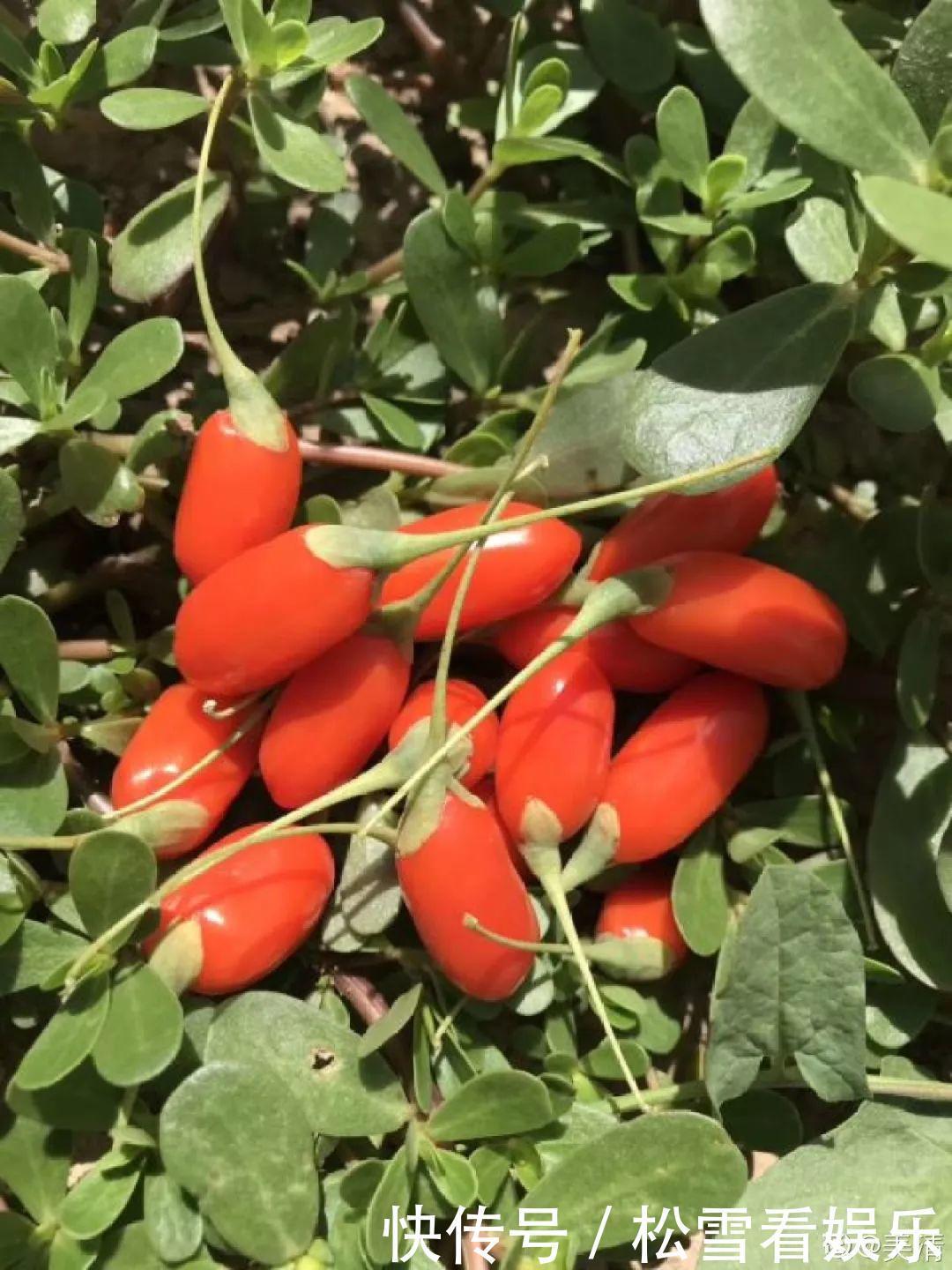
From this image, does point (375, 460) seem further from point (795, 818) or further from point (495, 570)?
point (795, 818)

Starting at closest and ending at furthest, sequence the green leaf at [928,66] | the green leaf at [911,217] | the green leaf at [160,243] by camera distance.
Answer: the green leaf at [911,217], the green leaf at [928,66], the green leaf at [160,243]

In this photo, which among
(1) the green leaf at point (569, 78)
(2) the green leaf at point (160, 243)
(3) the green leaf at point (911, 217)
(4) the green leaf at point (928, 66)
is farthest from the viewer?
(1) the green leaf at point (569, 78)

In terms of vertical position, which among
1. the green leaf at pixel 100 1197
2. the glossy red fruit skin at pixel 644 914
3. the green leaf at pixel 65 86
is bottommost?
the green leaf at pixel 100 1197

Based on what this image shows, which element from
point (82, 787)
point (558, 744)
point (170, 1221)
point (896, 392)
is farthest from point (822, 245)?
point (170, 1221)

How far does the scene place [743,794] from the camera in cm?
86

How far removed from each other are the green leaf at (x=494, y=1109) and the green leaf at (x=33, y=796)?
261mm

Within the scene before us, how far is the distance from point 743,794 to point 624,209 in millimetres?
380

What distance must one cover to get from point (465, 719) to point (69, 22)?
1.42ft

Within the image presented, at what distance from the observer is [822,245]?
720mm

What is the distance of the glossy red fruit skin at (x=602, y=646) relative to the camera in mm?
776

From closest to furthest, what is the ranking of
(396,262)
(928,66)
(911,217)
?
1. (911,217)
2. (928,66)
3. (396,262)

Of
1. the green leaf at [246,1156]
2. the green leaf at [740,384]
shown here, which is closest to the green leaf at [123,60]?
the green leaf at [740,384]

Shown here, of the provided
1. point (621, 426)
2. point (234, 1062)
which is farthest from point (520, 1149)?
point (621, 426)

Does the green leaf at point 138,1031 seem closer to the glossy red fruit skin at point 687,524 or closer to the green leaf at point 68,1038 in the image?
the green leaf at point 68,1038
